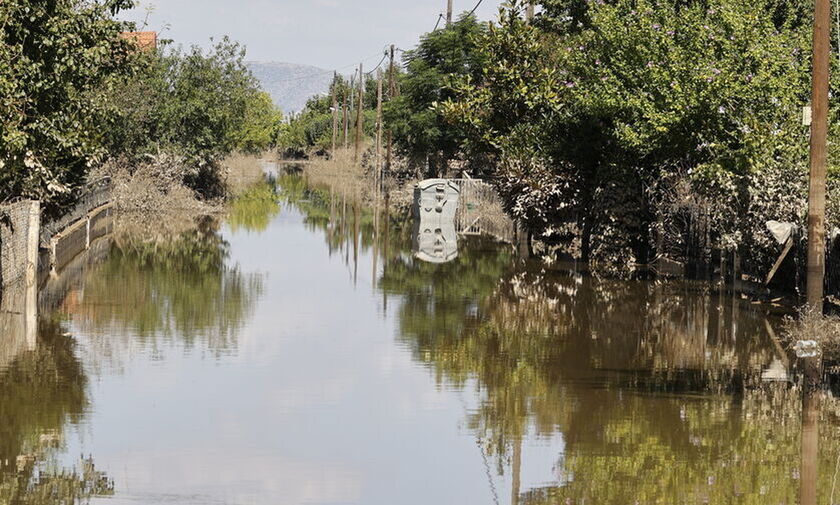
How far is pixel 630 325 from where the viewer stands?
2119 cm

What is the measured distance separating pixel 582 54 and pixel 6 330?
15.4 meters

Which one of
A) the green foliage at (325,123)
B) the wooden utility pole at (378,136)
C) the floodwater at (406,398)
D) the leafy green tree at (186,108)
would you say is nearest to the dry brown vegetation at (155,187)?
the leafy green tree at (186,108)

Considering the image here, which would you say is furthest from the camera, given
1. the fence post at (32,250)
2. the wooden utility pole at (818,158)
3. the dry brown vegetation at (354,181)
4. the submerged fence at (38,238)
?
the dry brown vegetation at (354,181)

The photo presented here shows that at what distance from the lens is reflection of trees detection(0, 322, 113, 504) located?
10266 mm

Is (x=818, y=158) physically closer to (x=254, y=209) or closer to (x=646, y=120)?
(x=646, y=120)

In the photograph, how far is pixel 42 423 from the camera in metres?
12.9

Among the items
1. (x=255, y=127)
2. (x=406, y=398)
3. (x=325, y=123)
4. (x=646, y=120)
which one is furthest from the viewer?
(x=325, y=123)

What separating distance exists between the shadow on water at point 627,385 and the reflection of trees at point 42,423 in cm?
358

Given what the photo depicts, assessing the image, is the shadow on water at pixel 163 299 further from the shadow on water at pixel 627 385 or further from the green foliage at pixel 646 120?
the green foliage at pixel 646 120

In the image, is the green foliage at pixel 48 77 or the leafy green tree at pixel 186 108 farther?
the leafy green tree at pixel 186 108

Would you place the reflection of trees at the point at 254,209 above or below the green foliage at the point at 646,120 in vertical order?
below

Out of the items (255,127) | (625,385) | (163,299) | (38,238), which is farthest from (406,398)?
(255,127)

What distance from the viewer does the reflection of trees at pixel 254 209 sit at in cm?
4784

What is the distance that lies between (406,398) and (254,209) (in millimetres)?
43564
